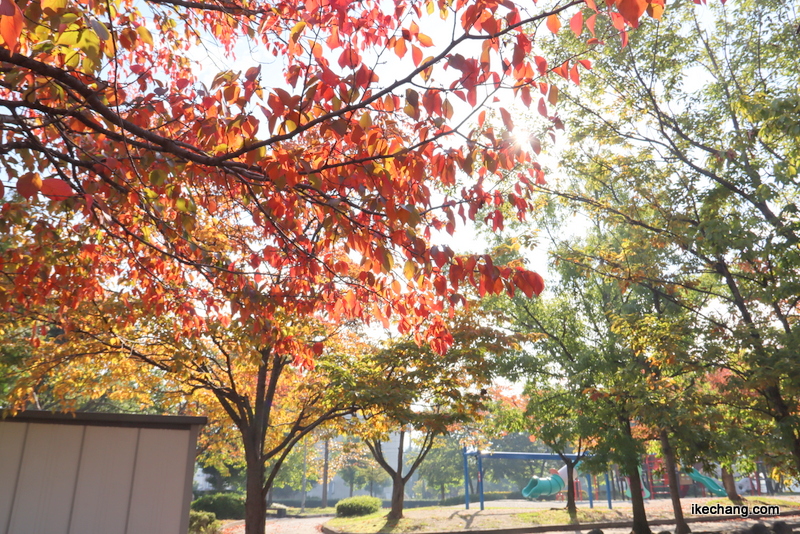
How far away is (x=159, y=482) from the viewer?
931cm

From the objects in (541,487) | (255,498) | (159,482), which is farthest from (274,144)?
(541,487)

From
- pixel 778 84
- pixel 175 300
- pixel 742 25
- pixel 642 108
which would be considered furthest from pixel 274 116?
pixel 742 25

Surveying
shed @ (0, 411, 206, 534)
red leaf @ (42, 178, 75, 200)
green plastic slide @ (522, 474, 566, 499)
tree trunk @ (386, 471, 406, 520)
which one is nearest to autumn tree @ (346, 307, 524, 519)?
shed @ (0, 411, 206, 534)

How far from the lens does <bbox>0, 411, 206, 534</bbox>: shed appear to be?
880cm

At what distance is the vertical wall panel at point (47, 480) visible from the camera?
28.6 feet

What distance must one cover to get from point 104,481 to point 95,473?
23 cm

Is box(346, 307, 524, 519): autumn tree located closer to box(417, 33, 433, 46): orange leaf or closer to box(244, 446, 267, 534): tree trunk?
box(244, 446, 267, 534): tree trunk

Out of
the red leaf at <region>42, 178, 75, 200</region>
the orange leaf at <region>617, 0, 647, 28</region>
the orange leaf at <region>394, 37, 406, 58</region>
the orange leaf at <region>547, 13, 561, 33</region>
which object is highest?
the orange leaf at <region>394, 37, 406, 58</region>

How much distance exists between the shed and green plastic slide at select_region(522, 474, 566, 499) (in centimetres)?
3289

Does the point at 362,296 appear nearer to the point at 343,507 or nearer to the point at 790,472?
the point at 790,472

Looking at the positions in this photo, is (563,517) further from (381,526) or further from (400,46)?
(400,46)

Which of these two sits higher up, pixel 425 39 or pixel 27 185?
pixel 425 39

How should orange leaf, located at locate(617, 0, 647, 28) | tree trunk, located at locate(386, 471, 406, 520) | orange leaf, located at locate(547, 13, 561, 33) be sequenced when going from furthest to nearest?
tree trunk, located at locate(386, 471, 406, 520)
orange leaf, located at locate(547, 13, 561, 33)
orange leaf, located at locate(617, 0, 647, 28)

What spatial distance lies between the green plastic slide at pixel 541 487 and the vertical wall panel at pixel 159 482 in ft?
108
